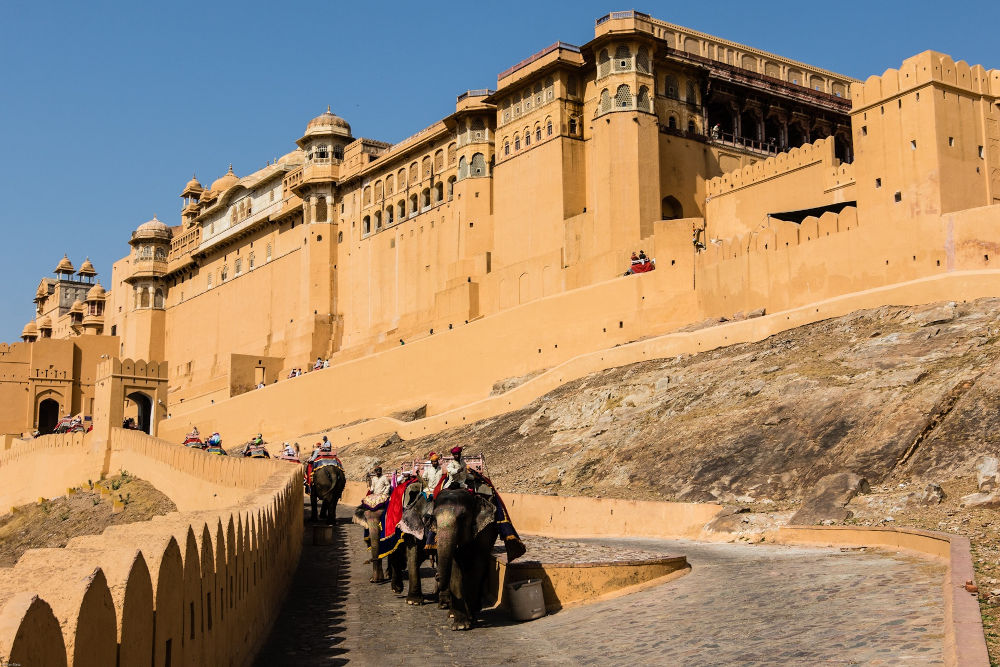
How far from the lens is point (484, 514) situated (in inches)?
427

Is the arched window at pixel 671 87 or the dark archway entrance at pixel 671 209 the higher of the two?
the arched window at pixel 671 87

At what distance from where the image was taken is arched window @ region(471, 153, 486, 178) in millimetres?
43250

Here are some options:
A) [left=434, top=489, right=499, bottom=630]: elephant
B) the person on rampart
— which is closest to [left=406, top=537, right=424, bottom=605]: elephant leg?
[left=434, top=489, right=499, bottom=630]: elephant

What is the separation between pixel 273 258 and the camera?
57.6 metres

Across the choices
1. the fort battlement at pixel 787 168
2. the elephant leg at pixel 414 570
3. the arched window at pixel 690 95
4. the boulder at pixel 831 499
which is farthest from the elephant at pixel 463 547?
the arched window at pixel 690 95

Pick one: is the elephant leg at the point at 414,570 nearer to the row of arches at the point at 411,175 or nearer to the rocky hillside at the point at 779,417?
the rocky hillside at the point at 779,417

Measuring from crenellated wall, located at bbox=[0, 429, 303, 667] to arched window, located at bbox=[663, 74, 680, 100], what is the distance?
29199mm

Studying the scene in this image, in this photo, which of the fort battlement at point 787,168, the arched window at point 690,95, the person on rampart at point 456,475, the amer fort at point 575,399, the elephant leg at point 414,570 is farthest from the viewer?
the arched window at point 690,95

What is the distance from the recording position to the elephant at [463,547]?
10.4 m

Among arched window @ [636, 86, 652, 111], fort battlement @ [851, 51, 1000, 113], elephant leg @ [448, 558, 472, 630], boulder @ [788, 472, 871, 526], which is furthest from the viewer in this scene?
arched window @ [636, 86, 652, 111]

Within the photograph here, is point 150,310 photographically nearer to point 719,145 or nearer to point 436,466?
point 719,145

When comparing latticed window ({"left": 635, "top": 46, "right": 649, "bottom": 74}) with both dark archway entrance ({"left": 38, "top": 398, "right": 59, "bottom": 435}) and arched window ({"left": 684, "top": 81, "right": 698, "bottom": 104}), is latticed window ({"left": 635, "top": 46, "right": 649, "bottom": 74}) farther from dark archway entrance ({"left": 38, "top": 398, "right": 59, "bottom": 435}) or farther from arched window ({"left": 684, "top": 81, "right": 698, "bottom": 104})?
dark archway entrance ({"left": 38, "top": 398, "right": 59, "bottom": 435})

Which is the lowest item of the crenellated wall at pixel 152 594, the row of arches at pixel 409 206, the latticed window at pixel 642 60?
the crenellated wall at pixel 152 594

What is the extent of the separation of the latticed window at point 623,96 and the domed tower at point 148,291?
133ft
